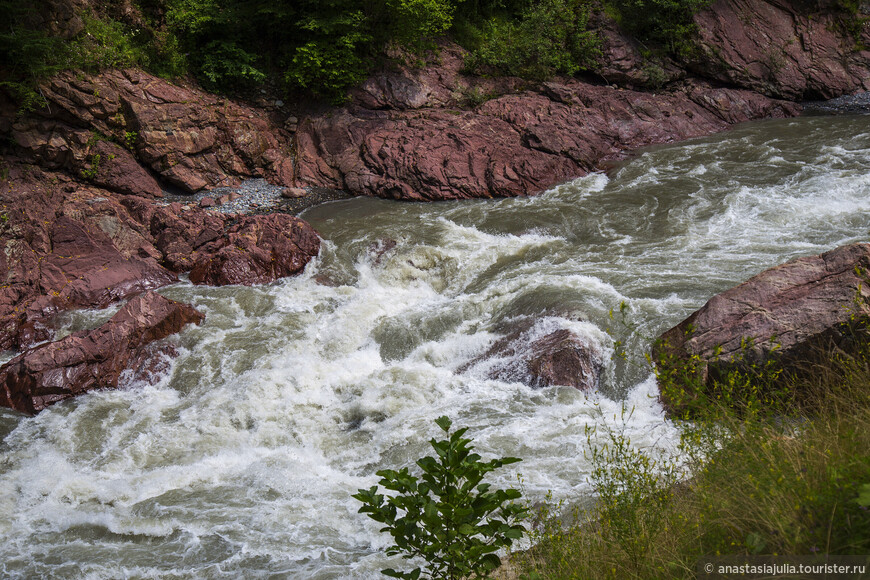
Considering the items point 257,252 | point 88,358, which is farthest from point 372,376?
point 257,252

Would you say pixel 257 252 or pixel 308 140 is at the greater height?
pixel 308 140

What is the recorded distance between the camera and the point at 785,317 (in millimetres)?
5637

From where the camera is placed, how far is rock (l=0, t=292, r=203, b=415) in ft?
24.2

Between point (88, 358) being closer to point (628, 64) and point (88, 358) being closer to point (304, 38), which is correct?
point (304, 38)

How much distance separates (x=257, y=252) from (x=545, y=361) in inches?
210

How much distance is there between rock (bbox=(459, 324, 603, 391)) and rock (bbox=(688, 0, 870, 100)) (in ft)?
43.0

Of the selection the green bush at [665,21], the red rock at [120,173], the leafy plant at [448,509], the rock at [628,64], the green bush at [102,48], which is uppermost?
the green bush at [102,48]

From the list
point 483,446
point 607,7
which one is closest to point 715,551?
point 483,446

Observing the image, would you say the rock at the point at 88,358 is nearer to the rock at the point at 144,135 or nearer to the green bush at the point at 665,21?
the rock at the point at 144,135

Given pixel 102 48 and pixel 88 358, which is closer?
pixel 88 358

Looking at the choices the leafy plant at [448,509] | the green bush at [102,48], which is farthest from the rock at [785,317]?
the green bush at [102,48]

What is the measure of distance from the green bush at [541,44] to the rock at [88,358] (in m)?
11.0

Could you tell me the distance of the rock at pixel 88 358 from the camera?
7.39 meters

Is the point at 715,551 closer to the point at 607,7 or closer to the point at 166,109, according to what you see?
the point at 166,109
